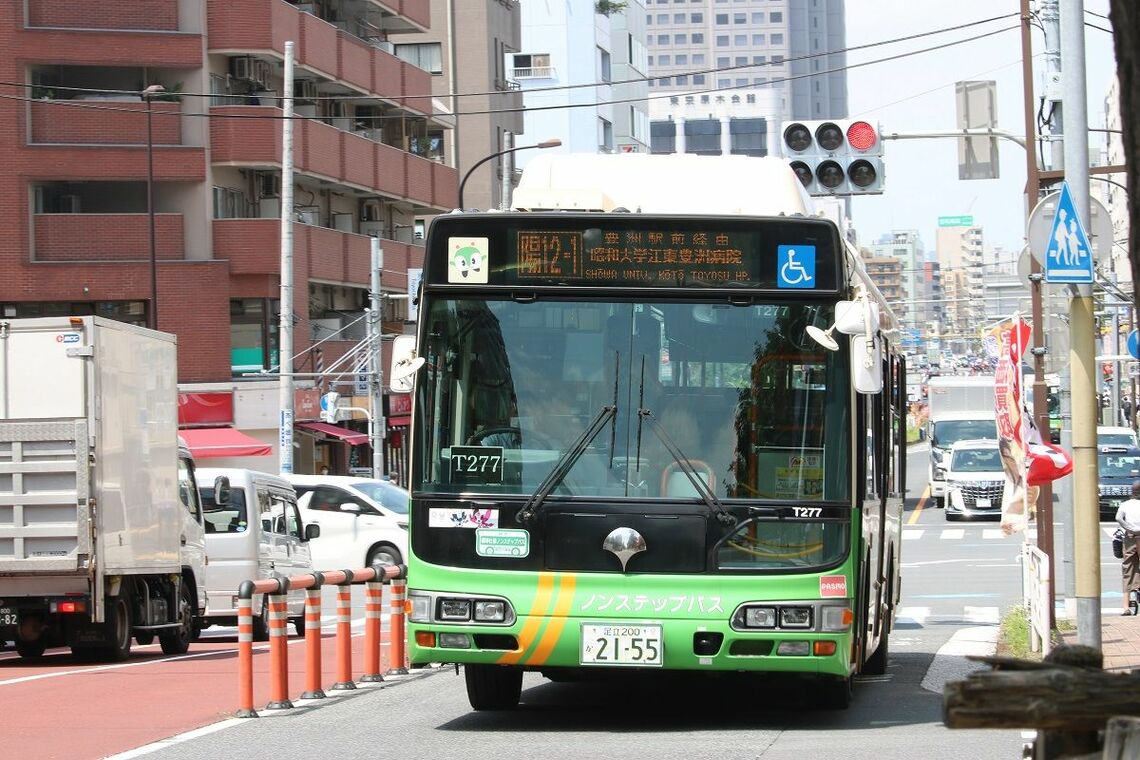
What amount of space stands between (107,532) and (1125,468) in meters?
31.9

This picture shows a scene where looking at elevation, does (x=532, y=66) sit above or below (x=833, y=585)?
above

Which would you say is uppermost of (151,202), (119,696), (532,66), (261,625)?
(532,66)

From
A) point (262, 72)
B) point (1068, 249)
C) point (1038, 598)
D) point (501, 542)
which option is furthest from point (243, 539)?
point (262, 72)

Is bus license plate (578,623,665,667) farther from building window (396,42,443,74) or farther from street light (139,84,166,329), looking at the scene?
building window (396,42,443,74)

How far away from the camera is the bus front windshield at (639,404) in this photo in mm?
10617

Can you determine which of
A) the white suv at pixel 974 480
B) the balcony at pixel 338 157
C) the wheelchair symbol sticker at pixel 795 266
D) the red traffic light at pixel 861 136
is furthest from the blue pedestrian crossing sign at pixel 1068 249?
the balcony at pixel 338 157

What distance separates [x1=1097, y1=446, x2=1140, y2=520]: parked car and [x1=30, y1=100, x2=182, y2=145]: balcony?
24.8 m

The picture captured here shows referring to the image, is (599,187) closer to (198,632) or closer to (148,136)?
(198,632)

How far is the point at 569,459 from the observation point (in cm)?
1065

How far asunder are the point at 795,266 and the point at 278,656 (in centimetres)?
460

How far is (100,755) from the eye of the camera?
35.4 ft

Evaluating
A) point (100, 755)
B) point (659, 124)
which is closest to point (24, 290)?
point (100, 755)

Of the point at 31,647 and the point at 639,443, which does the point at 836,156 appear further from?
the point at 639,443

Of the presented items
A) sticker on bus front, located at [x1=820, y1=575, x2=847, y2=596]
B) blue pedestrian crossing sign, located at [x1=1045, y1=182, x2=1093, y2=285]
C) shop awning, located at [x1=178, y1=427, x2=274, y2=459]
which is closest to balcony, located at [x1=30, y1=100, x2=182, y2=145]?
shop awning, located at [x1=178, y1=427, x2=274, y2=459]
